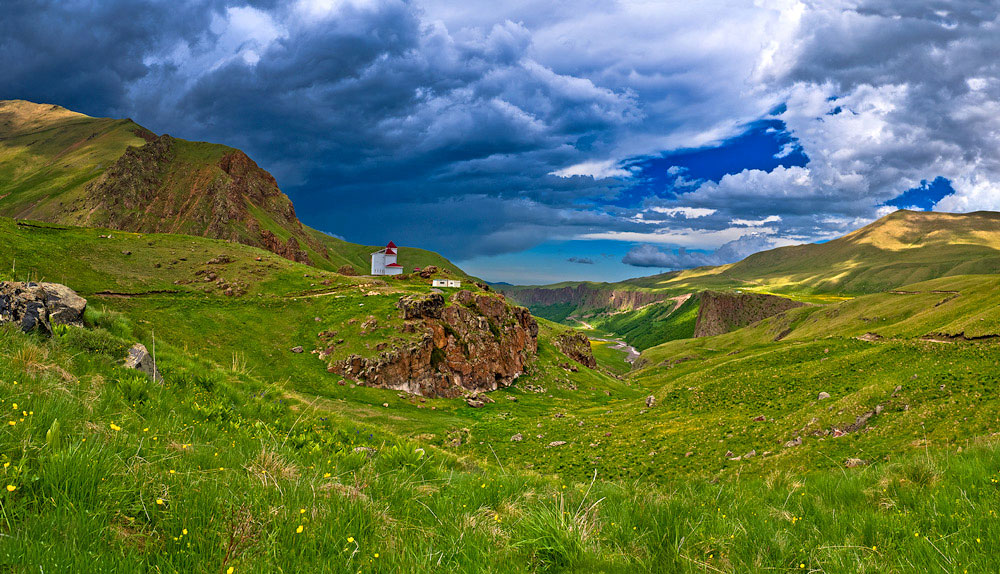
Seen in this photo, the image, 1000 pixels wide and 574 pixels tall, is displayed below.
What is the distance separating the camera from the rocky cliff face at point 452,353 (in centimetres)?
6128

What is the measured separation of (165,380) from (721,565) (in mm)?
12398

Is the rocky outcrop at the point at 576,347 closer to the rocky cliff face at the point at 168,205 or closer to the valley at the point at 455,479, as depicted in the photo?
the valley at the point at 455,479

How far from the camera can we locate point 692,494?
22.9 ft

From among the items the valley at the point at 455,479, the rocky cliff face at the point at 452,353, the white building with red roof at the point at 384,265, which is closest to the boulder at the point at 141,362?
the valley at the point at 455,479

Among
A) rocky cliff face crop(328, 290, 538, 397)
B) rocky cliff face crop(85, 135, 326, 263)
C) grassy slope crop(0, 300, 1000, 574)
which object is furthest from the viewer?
rocky cliff face crop(85, 135, 326, 263)

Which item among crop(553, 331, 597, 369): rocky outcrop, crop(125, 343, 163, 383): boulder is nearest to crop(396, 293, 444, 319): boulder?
crop(553, 331, 597, 369): rocky outcrop

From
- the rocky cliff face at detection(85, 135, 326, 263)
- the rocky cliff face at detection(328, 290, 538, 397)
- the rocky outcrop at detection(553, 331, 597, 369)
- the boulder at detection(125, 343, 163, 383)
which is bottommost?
the rocky outcrop at detection(553, 331, 597, 369)

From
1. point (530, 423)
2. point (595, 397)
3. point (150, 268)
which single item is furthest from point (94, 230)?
point (595, 397)

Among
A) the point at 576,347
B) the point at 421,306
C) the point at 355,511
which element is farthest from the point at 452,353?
the point at 355,511

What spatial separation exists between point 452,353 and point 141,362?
64.2 m

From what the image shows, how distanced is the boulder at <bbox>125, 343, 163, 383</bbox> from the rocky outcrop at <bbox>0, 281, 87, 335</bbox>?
6.26 feet

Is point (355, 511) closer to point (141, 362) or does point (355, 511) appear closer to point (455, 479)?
point (455, 479)

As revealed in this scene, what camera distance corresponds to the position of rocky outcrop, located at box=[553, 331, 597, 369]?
123 meters

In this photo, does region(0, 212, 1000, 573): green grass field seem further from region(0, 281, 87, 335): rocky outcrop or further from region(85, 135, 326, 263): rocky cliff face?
region(85, 135, 326, 263): rocky cliff face
